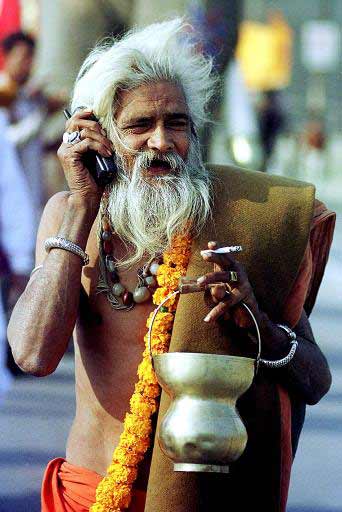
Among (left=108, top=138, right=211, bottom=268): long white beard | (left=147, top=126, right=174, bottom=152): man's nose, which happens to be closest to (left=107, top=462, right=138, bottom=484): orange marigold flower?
(left=108, top=138, right=211, bottom=268): long white beard

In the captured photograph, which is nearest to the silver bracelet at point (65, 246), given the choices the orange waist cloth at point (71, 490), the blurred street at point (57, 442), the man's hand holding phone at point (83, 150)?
the man's hand holding phone at point (83, 150)

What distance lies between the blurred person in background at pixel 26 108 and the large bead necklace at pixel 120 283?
723 centimetres

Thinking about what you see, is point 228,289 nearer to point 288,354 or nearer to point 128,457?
point 288,354

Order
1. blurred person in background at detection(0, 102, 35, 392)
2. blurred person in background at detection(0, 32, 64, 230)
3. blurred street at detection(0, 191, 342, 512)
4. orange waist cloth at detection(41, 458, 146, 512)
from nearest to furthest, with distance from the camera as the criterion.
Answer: orange waist cloth at detection(41, 458, 146, 512)
blurred street at detection(0, 191, 342, 512)
blurred person in background at detection(0, 102, 35, 392)
blurred person in background at detection(0, 32, 64, 230)

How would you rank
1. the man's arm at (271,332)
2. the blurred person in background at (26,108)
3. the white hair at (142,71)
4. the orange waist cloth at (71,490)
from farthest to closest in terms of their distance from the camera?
the blurred person in background at (26,108) → the white hair at (142,71) → the orange waist cloth at (71,490) → the man's arm at (271,332)

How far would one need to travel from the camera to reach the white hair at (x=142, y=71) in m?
4.01

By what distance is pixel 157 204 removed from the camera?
3.96 meters

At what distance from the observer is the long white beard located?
12.9 feet

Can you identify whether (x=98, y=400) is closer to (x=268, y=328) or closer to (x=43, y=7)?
(x=268, y=328)

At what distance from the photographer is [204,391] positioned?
3471 mm

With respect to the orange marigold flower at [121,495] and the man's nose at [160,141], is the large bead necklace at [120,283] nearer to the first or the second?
the man's nose at [160,141]

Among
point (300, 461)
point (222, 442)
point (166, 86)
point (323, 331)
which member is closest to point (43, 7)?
point (323, 331)

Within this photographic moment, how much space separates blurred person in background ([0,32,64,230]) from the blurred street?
67.1 inches

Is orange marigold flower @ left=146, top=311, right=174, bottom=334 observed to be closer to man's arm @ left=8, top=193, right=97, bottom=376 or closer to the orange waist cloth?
man's arm @ left=8, top=193, right=97, bottom=376
